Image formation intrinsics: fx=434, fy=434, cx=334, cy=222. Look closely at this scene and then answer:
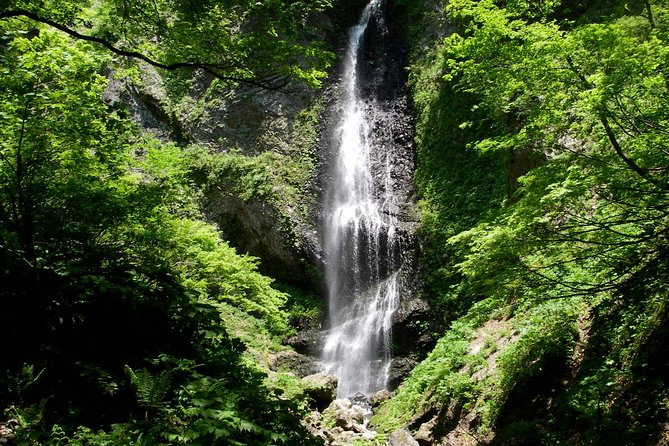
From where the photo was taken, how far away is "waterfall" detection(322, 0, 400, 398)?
12359 millimetres

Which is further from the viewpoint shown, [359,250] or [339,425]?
[359,250]

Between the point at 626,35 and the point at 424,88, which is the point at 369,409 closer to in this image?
the point at 626,35

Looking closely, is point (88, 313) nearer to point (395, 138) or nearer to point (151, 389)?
point (151, 389)

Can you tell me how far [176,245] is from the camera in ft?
23.5

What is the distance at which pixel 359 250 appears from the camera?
1491 centimetres

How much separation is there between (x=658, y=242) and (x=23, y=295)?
5524mm

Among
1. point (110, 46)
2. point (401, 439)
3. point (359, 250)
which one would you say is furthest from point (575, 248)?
point (359, 250)

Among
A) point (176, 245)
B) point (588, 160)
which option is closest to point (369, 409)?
point (176, 245)

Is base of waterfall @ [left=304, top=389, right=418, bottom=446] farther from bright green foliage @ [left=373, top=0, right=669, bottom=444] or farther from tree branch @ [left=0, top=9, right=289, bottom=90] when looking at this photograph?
tree branch @ [left=0, top=9, right=289, bottom=90]

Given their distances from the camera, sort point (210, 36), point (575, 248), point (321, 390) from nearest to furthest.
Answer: point (575, 248), point (210, 36), point (321, 390)

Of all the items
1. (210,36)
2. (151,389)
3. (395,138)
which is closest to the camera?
(151,389)

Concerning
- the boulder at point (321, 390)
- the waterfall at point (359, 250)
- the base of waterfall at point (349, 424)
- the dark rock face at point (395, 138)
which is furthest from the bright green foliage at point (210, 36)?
the waterfall at point (359, 250)

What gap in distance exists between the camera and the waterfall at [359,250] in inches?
487

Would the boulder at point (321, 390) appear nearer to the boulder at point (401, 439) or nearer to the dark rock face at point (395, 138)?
the dark rock face at point (395, 138)
